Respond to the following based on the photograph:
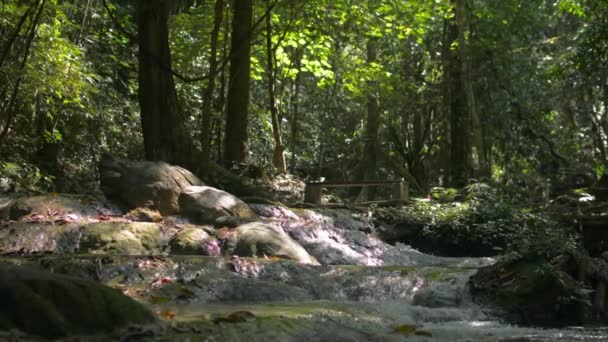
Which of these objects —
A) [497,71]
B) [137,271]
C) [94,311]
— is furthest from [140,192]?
[497,71]

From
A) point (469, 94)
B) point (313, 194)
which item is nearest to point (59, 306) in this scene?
point (313, 194)

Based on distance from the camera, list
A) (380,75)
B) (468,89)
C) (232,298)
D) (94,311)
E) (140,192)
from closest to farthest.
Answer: (94,311) → (232,298) → (140,192) → (468,89) → (380,75)

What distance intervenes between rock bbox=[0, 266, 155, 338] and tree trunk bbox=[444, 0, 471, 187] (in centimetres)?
1395

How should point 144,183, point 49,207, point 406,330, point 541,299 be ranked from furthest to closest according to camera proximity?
point 144,183 → point 49,207 → point 541,299 → point 406,330

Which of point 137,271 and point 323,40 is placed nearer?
point 137,271

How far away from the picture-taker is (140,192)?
10484mm

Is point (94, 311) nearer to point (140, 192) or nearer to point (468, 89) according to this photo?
point (140, 192)

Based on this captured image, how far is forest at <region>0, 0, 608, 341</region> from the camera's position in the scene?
5906mm

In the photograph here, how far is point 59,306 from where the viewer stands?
14.0ft

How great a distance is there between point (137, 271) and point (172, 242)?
1.94 m

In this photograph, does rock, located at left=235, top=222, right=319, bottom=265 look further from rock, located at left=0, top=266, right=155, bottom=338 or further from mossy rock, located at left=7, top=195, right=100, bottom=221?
rock, located at left=0, top=266, right=155, bottom=338

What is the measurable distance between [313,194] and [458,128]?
19.9 feet

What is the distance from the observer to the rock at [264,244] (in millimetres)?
8844

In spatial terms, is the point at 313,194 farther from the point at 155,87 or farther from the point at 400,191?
the point at 155,87
